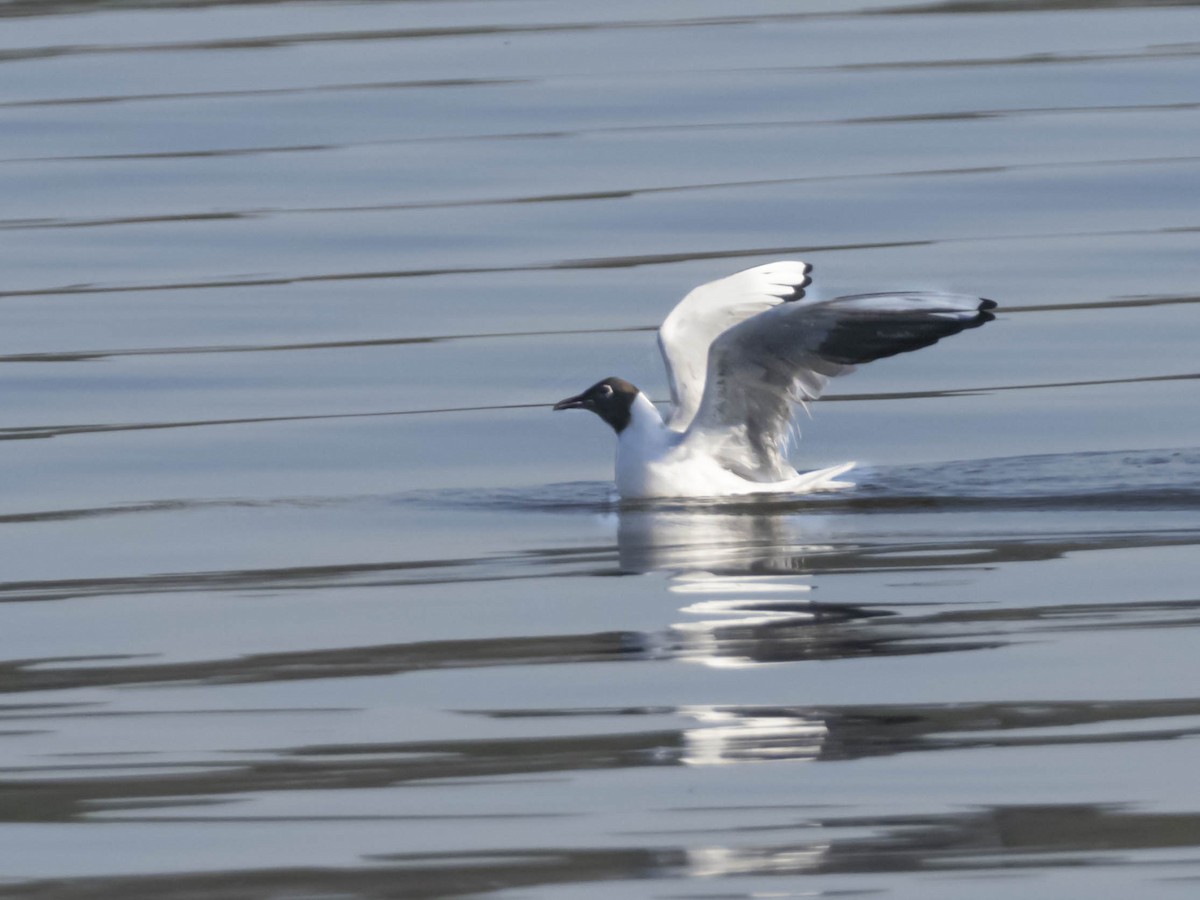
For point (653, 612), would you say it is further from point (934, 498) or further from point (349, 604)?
point (934, 498)

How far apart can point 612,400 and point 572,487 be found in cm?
63

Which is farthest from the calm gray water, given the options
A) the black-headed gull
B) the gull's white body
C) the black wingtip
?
the black wingtip

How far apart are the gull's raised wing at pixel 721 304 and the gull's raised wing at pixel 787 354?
326 millimetres

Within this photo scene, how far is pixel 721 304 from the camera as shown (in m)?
13.2

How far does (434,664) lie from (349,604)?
1142 mm

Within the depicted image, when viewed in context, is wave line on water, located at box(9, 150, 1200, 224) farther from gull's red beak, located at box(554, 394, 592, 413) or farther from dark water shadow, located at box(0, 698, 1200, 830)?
dark water shadow, located at box(0, 698, 1200, 830)

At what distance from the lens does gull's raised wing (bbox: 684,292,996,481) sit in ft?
39.6

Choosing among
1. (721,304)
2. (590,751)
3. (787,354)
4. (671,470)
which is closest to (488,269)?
(721,304)

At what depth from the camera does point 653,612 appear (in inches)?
378

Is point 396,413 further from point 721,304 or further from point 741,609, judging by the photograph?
point 741,609

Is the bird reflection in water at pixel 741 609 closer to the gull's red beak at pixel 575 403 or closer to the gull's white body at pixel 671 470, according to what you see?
the gull's white body at pixel 671 470

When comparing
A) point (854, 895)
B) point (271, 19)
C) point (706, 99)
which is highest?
point (271, 19)

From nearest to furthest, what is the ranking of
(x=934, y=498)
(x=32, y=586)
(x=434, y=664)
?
(x=434, y=664), (x=32, y=586), (x=934, y=498)

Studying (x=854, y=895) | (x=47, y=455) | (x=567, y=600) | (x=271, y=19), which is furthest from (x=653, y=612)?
(x=271, y=19)
